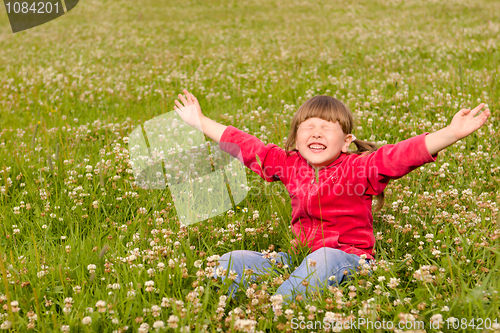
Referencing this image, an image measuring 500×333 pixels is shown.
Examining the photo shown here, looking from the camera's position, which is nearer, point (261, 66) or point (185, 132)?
point (185, 132)

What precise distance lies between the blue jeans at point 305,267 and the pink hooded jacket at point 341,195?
0.16 meters

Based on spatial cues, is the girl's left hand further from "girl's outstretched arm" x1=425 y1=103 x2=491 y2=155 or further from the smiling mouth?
the smiling mouth

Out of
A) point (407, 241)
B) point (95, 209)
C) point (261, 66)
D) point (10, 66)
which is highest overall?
point (10, 66)

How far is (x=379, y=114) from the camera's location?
701cm

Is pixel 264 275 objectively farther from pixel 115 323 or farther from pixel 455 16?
pixel 455 16

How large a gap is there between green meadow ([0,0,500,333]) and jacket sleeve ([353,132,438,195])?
1.95ft

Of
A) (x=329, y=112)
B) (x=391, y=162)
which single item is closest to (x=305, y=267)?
(x=391, y=162)

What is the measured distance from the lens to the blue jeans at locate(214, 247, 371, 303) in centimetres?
329

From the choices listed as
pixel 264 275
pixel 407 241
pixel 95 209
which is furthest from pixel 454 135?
pixel 95 209

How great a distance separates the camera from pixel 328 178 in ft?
12.8

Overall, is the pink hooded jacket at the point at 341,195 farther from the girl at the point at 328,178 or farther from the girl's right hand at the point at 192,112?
the girl's right hand at the point at 192,112

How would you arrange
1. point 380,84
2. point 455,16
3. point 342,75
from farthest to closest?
point 455,16 < point 342,75 < point 380,84

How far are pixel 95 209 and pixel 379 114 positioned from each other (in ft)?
14.6

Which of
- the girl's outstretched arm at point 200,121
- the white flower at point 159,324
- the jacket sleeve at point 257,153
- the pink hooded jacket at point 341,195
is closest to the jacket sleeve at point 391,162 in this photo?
the pink hooded jacket at point 341,195
